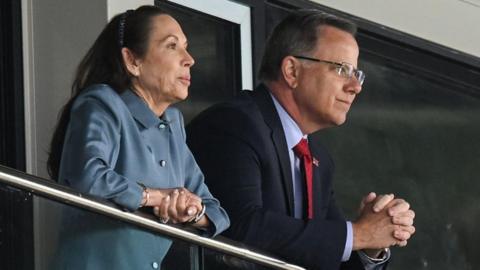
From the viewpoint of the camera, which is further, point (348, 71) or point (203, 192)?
point (348, 71)

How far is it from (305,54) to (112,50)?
3.85 ft

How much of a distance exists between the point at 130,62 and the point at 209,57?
8.88 ft

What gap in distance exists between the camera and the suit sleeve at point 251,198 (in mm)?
7020

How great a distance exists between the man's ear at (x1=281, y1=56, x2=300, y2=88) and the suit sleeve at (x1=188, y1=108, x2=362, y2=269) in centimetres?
43

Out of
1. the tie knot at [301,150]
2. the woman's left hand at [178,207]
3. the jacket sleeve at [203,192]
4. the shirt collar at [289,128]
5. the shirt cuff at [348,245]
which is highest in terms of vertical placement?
the woman's left hand at [178,207]

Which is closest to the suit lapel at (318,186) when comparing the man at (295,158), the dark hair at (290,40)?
the man at (295,158)

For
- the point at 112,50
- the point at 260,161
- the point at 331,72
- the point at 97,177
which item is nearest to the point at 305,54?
the point at 331,72

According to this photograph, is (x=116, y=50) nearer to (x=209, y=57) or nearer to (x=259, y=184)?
(x=259, y=184)

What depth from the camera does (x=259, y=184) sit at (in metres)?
7.11

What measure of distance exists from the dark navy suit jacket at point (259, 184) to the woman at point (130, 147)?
0.32 meters

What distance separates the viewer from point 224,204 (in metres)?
7.04

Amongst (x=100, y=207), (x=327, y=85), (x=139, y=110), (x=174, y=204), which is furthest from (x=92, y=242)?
(x=327, y=85)

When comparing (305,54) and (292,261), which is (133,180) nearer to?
(292,261)

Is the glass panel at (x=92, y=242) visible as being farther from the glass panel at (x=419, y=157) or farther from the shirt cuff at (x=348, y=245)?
the glass panel at (x=419, y=157)
